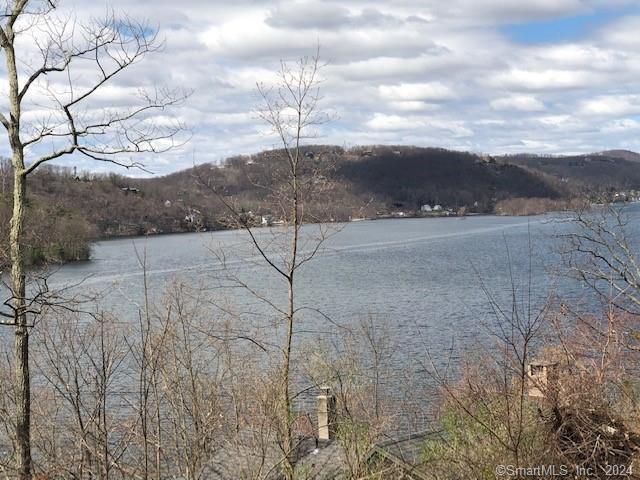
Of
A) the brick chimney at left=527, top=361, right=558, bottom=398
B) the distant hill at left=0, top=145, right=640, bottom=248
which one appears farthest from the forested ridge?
the brick chimney at left=527, top=361, right=558, bottom=398

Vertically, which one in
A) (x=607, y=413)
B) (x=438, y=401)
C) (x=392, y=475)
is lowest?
(x=438, y=401)

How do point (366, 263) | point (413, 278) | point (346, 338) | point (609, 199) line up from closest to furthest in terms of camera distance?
point (609, 199), point (346, 338), point (413, 278), point (366, 263)

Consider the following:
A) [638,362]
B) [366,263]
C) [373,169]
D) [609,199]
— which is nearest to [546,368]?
[638,362]

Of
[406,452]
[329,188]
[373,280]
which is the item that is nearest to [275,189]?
[329,188]

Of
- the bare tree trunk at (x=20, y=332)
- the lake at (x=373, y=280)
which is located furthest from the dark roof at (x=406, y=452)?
the bare tree trunk at (x=20, y=332)

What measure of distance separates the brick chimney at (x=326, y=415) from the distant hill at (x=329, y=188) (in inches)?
157

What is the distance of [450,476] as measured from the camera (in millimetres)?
9789

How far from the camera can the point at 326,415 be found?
45.5ft

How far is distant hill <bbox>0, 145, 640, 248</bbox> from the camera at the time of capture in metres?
11.5

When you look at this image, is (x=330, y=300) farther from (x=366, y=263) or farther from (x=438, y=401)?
(x=366, y=263)

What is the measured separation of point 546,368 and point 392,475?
3211 millimetres

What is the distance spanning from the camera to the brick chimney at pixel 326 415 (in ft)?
45.7

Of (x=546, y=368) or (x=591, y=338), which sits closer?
(x=546, y=368)

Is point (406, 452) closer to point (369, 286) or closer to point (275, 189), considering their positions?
point (275, 189)
